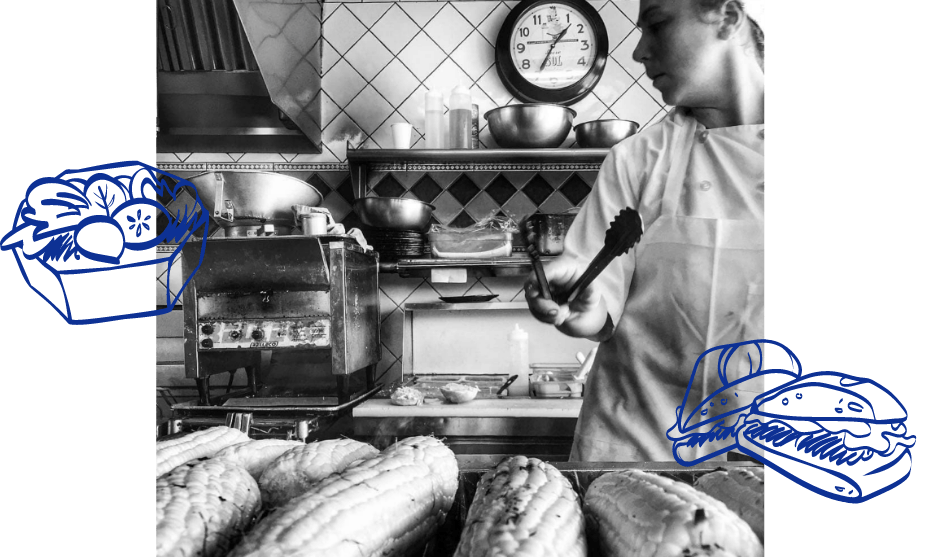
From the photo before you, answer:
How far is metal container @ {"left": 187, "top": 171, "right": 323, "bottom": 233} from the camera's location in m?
0.95

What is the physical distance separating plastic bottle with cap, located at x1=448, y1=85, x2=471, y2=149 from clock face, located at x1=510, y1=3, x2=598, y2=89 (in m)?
0.21

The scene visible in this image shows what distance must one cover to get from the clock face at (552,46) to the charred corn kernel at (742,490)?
0.65m

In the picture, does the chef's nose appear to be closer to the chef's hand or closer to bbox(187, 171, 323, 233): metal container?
the chef's hand

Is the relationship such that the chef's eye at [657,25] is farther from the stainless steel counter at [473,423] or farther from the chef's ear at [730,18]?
the stainless steel counter at [473,423]

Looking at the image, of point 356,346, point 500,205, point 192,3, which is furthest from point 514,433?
point 192,3

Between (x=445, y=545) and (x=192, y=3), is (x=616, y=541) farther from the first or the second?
(x=192, y=3)

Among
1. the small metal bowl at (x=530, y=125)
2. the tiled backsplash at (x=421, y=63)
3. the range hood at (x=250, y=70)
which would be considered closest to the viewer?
the tiled backsplash at (x=421, y=63)

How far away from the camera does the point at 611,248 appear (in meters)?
0.83

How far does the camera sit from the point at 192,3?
161cm

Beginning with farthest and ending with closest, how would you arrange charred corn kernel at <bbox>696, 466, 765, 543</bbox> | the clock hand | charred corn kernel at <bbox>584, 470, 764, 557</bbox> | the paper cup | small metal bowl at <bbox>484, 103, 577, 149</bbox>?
the paper cup, small metal bowl at <bbox>484, 103, 577, 149</bbox>, the clock hand, charred corn kernel at <bbox>696, 466, 765, 543</bbox>, charred corn kernel at <bbox>584, 470, 764, 557</bbox>

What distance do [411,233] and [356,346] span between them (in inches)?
10.7

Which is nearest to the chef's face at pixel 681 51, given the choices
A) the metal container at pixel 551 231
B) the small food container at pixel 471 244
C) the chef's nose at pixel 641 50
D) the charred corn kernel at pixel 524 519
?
the chef's nose at pixel 641 50

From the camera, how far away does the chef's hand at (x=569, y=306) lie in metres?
0.82

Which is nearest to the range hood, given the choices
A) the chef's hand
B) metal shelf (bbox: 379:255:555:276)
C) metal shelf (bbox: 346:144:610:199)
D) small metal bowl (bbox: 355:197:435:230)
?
metal shelf (bbox: 346:144:610:199)
